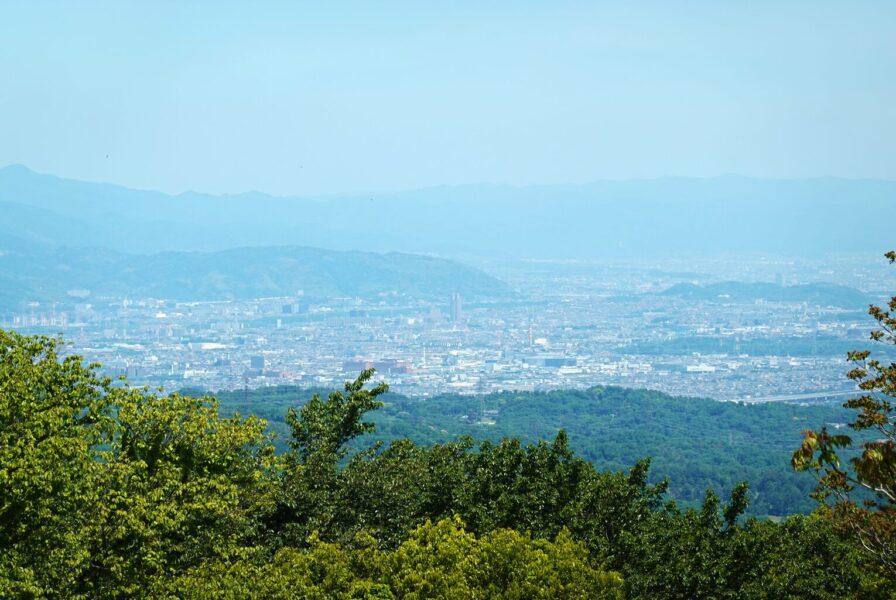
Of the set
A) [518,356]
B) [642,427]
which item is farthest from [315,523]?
[518,356]

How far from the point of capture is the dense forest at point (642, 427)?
65.1 m

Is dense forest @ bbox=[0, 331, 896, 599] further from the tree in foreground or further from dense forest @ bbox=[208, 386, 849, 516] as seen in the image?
dense forest @ bbox=[208, 386, 849, 516]

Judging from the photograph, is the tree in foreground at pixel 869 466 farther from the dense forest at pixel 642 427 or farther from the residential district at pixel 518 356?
the residential district at pixel 518 356

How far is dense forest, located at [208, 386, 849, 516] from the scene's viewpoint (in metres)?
65.1

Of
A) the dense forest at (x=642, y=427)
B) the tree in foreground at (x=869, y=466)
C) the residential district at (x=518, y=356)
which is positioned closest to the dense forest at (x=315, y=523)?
the tree in foreground at (x=869, y=466)

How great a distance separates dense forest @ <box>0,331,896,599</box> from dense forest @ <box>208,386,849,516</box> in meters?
40.3

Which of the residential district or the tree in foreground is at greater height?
the tree in foreground

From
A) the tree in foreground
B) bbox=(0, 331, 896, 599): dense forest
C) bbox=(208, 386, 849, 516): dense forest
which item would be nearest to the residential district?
bbox=(208, 386, 849, 516): dense forest

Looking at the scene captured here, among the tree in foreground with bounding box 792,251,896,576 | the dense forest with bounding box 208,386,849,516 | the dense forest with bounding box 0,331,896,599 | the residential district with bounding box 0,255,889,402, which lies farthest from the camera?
the residential district with bounding box 0,255,889,402

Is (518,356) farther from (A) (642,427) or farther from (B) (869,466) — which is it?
(B) (869,466)

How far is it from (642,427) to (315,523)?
74018 mm

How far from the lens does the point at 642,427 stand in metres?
89.4

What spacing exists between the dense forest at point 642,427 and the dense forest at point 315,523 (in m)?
40.3

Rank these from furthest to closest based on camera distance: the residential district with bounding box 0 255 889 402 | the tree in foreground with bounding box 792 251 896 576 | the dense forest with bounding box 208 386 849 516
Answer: the residential district with bounding box 0 255 889 402, the dense forest with bounding box 208 386 849 516, the tree in foreground with bounding box 792 251 896 576
